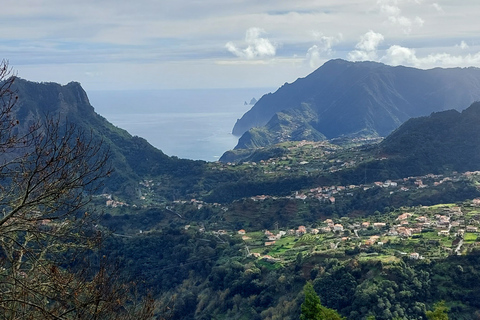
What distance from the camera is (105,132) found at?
86.8 m

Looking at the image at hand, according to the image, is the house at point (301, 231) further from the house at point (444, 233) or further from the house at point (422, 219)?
the house at point (444, 233)

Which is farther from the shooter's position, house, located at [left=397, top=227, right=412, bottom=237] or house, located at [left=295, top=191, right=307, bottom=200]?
house, located at [left=295, top=191, right=307, bottom=200]

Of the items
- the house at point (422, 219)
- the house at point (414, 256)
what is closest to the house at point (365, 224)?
the house at point (422, 219)

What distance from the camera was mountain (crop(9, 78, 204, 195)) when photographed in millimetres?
77081

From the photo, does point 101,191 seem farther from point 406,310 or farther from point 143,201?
point 406,310

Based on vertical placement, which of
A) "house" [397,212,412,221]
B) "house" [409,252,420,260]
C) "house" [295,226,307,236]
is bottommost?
"house" [295,226,307,236]

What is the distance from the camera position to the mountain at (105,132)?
77081mm

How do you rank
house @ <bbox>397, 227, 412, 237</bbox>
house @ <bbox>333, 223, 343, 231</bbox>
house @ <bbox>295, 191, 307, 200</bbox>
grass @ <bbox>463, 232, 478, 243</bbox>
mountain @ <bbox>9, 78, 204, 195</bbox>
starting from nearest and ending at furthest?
grass @ <bbox>463, 232, 478, 243</bbox>, house @ <bbox>397, 227, 412, 237</bbox>, house @ <bbox>333, 223, 343, 231</bbox>, house @ <bbox>295, 191, 307, 200</bbox>, mountain @ <bbox>9, 78, 204, 195</bbox>

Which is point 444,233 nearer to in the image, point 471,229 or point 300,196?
point 471,229

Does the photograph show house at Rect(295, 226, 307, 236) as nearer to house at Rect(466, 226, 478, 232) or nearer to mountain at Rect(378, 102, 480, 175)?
house at Rect(466, 226, 478, 232)

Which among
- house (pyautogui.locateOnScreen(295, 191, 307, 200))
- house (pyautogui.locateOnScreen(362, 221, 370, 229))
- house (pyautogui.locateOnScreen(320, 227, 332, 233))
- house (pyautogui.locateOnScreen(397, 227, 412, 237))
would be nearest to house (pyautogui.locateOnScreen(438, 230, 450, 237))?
house (pyautogui.locateOnScreen(397, 227, 412, 237))

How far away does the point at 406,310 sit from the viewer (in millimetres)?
23750

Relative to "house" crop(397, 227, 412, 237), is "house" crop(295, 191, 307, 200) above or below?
above

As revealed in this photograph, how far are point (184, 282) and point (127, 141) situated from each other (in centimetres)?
5335
